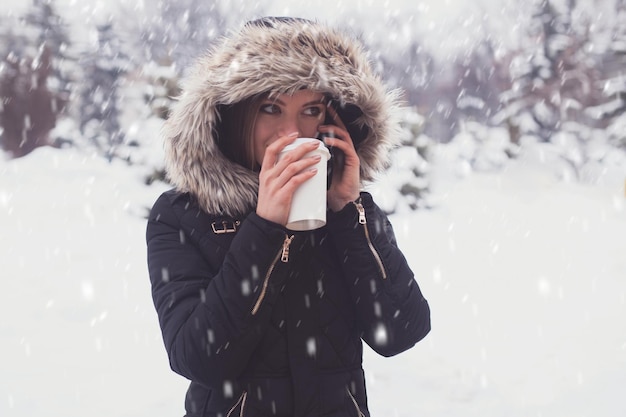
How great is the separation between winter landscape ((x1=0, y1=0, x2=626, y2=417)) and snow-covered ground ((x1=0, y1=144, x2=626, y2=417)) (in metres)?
0.02

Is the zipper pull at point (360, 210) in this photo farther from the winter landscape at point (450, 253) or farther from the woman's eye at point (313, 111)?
the winter landscape at point (450, 253)

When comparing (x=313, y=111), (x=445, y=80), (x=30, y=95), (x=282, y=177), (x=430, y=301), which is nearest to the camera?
(x=282, y=177)

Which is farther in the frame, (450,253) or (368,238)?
(450,253)

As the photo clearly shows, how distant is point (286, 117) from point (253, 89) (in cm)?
12

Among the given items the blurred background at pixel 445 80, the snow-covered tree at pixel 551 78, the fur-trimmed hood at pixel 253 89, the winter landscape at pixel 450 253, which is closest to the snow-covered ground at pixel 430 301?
the winter landscape at pixel 450 253

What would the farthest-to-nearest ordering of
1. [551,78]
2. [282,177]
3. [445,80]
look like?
[445,80]
[551,78]
[282,177]

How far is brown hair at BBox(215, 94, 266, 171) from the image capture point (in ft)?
5.66

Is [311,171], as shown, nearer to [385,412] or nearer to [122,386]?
[385,412]

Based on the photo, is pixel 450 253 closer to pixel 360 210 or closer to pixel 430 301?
pixel 430 301

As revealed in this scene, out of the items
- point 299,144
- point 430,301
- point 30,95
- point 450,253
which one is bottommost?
point 299,144

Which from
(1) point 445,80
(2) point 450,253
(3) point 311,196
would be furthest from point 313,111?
(1) point 445,80

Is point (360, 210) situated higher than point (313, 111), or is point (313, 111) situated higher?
point (313, 111)

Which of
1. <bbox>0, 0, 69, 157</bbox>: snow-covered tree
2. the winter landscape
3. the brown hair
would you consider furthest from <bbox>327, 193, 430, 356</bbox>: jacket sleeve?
<bbox>0, 0, 69, 157</bbox>: snow-covered tree

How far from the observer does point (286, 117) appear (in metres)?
1.64
